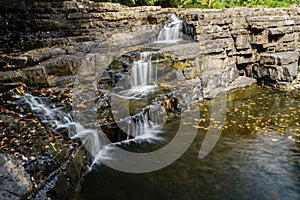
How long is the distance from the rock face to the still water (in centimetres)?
256

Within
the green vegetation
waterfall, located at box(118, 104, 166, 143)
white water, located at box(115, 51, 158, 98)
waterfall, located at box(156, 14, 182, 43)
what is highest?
the green vegetation

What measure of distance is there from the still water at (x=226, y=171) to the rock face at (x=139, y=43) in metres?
2.56

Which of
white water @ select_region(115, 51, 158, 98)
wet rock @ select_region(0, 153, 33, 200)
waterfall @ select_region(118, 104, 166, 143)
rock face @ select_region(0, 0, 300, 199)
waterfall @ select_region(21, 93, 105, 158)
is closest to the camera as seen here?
wet rock @ select_region(0, 153, 33, 200)

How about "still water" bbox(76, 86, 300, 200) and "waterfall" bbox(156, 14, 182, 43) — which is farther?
"waterfall" bbox(156, 14, 182, 43)

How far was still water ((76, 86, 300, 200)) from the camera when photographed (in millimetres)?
4094

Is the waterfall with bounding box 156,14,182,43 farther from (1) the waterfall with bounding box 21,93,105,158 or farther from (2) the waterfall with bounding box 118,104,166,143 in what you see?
(1) the waterfall with bounding box 21,93,105,158

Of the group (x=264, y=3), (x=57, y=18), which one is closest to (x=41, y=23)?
(x=57, y=18)

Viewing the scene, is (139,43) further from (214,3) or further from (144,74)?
(214,3)

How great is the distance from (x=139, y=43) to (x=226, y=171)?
6.55 meters

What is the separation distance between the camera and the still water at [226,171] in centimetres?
409

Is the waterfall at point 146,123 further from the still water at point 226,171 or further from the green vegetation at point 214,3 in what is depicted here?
the green vegetation at point 214,3

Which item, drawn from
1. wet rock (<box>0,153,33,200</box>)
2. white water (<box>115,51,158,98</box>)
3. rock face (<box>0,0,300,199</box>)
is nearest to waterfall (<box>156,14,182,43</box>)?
Result: rock face (<box>0,0,300,199</box>)

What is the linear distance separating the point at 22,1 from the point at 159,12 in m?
5.84

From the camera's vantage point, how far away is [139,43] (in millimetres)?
9578
